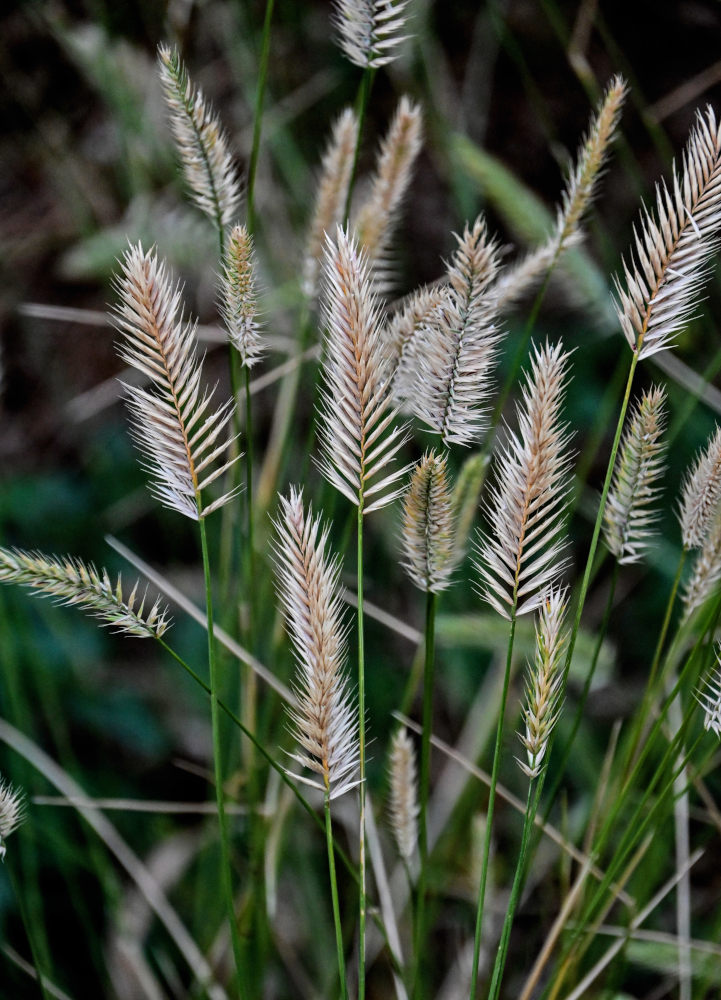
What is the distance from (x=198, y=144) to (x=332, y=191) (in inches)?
7.1

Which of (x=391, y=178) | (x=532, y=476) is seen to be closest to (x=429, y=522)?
(x=532, y=476)

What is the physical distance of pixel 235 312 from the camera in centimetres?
Result: 59

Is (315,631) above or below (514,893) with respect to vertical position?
above

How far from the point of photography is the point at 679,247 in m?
0.53

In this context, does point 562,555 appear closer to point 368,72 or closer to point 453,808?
point 453,808

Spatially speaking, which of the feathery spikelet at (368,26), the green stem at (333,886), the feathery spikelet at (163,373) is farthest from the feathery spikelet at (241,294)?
the green stem at (333,886)

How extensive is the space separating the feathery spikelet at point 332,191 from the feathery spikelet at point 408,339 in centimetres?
13

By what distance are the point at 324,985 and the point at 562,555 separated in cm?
92

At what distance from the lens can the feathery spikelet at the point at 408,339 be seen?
62 cm

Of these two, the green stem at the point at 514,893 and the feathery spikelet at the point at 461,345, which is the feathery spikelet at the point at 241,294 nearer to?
the feathery spikelet at the point at 461,345

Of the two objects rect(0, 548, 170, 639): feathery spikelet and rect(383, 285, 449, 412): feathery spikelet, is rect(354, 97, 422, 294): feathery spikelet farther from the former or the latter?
rect(0, 548, 170, 639): feathery spikelet

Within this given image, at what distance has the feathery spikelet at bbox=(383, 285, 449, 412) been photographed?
62 cm

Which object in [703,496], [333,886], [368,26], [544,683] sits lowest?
[333,886]

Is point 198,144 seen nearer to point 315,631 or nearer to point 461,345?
point 461,345
